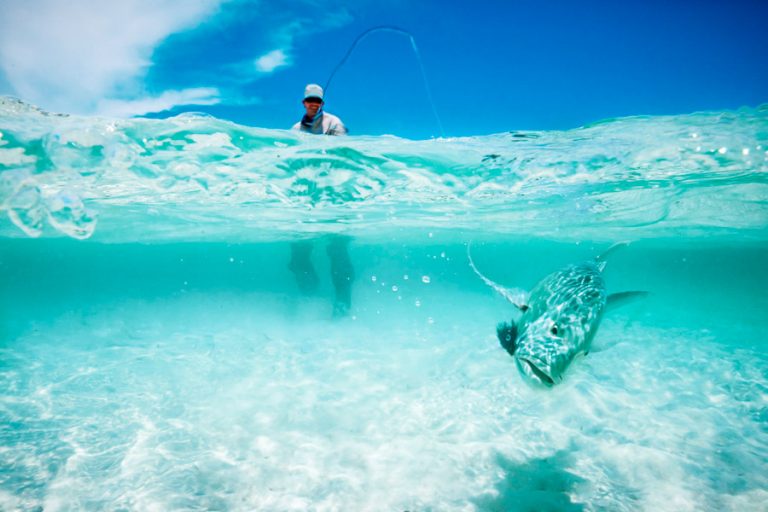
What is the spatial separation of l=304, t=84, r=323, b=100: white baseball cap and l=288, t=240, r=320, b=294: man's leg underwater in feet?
38.5

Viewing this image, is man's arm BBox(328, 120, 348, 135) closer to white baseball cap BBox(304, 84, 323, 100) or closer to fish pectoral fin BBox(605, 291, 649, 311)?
white baseball cap BBox(304, 84, 323, 100)

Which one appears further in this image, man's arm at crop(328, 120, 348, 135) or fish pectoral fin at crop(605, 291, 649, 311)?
man's arm at crop(328, 120, 348, 135)

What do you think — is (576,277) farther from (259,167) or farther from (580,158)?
(259,167)

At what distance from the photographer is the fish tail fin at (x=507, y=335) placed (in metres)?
4.66

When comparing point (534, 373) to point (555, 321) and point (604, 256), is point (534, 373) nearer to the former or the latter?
point (555, 321)

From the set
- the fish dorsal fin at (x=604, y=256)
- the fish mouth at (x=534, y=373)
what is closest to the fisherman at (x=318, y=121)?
the fish dorsal fin at (x=604, y=256)

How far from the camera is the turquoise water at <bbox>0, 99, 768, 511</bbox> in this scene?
6.02 m

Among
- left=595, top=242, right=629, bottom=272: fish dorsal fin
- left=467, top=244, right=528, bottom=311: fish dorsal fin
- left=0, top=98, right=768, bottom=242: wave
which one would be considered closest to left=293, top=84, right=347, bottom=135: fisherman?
left=0, top=98, right=768, bottom=242: wave

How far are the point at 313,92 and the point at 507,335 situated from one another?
27.7 feet

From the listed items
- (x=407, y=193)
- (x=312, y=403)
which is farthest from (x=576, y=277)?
(x=407, y=193)

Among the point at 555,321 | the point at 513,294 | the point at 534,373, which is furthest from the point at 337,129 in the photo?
the point at 534,373

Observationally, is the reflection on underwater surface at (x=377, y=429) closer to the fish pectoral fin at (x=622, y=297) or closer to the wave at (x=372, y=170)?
the fish pectoral fin at (x=622, y=297)

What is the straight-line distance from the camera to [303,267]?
70.2ft

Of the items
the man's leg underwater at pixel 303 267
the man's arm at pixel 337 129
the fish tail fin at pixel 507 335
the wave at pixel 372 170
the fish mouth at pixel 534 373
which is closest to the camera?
the fish mouth at pixel 534 373
